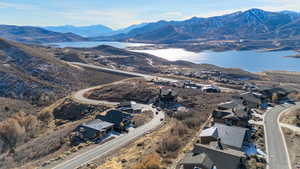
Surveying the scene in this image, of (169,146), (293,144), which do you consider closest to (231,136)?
(169,146)

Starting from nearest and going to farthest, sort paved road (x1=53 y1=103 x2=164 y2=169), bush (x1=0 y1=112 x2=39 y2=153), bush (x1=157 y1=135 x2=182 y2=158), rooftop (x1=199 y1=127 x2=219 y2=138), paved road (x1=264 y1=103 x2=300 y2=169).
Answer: paved road (x1=264 y1=103 x2=300 y2=169), paved road (x1=53 y1=103 x2=164 y2=169), bush (x1=157 y1=135 x2=182 y2=158), rooftop (x1=199 y1=127 x2=219 y2=138), bush (x1=0 y1=112 x2=39 y2=153)

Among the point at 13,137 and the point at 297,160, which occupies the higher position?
the point at 297,160

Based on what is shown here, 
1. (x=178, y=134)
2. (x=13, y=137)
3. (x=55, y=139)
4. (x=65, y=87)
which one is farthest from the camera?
(x=65, y=87)

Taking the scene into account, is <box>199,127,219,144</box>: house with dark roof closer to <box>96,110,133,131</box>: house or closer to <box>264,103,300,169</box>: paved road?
<box>264,103,300,169</box>: paved road

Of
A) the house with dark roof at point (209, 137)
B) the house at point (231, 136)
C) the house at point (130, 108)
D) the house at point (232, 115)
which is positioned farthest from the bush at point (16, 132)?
the house at point (231, 136)

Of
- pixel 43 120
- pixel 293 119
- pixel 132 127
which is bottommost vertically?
pixel 43 120

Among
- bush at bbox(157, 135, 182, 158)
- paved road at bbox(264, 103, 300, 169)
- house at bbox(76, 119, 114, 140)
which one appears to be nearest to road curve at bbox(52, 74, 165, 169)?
house at bbox(76, 119, 114, 140)

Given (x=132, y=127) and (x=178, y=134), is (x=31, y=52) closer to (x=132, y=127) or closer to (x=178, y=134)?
(x=132, y=127)

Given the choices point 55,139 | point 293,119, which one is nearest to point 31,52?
point 55,139
